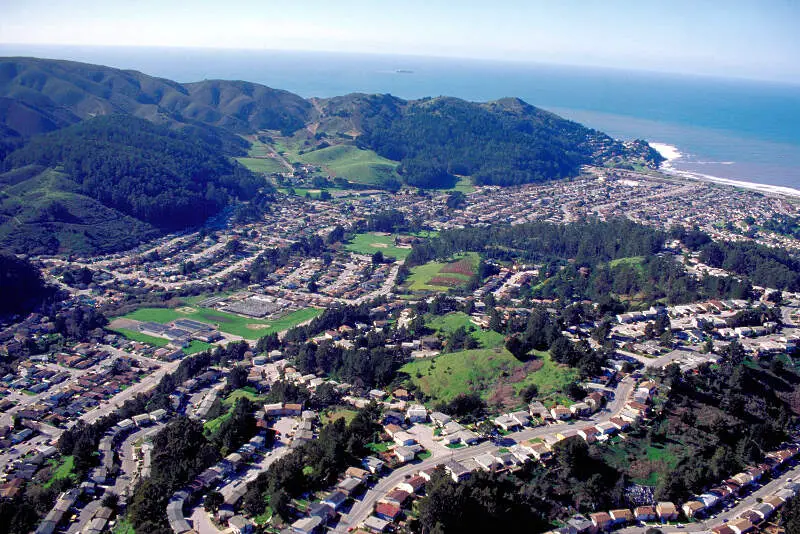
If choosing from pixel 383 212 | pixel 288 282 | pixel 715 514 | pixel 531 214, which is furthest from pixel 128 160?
pixel 715 514

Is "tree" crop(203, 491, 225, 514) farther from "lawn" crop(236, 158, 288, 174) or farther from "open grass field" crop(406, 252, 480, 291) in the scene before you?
"lawn" crop(236, 158, 288, 174)

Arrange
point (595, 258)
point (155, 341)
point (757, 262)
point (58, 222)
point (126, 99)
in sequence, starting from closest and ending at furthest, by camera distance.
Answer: point (155, 341) → point (757, 262) → point (595, 258) → point (58, 222) → point (126, 99)

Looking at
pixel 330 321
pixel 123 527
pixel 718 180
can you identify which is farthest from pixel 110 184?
pixel 718 180

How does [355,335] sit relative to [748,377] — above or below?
below

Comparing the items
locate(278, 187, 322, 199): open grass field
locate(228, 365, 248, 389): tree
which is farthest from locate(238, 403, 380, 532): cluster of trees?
locate(278, 187, 322, 199): open grass field

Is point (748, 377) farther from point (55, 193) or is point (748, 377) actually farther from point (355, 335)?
point (55, 193)

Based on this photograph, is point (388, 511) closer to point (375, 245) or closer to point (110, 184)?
point (375, 245)
